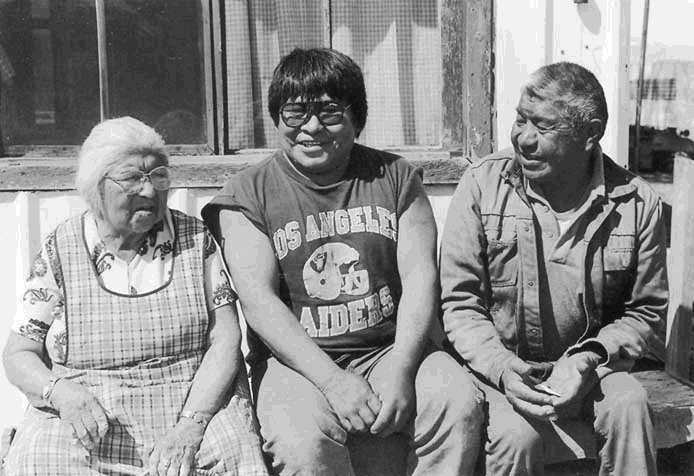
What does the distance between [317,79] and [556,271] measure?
1.06 m

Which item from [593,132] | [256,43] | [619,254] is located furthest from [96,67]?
[619,254]

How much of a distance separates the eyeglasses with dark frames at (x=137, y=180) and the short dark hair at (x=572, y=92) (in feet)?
4.20

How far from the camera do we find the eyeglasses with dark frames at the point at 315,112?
3326mm

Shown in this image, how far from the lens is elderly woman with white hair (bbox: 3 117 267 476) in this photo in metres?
3.04

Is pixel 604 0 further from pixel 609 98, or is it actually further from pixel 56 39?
pixel 56 39

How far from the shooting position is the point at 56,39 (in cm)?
409

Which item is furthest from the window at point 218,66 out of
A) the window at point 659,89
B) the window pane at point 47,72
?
the window at point 659,89

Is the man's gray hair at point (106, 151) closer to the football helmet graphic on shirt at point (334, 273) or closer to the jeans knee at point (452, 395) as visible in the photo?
the football helmet graphic on shirt at point (334, 273)

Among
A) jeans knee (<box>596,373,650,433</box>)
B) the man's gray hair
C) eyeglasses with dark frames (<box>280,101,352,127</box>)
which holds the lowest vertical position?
jeans knee (<box>596,373,650,433</box>)

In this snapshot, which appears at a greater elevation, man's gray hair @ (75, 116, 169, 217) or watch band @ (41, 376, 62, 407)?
man's gray hair @ (75, 116, 169, 217)

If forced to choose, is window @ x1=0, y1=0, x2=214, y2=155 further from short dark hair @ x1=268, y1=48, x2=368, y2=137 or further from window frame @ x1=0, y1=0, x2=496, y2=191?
short dark hair @ x1=268, y1=48, x2=368, y2=137

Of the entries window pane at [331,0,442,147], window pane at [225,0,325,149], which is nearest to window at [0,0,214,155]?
window pane at [225,0,325,149]

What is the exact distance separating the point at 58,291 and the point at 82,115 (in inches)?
47.4

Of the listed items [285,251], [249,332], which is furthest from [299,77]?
[249,332]
